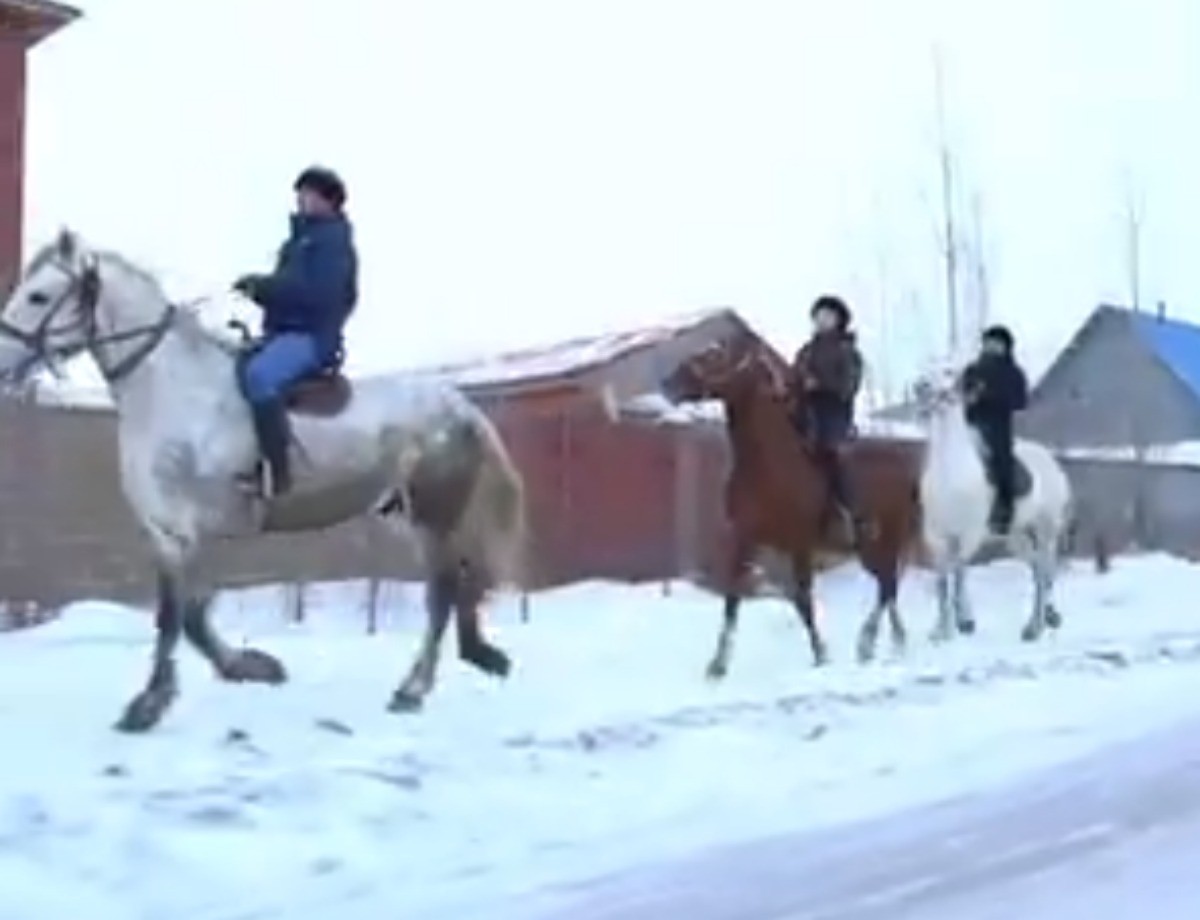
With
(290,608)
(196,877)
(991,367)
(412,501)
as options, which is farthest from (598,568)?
(196,877)

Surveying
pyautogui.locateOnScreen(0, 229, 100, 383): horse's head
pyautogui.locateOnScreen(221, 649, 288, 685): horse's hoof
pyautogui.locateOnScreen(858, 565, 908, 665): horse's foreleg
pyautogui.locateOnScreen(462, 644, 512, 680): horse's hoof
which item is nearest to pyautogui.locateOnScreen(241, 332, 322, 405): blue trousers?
pyautogui.locateOnScreen(0, 229, 100, 383): horse's head

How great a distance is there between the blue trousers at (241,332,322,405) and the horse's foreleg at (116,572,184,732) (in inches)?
39.5

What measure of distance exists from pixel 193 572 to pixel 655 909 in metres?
4.65

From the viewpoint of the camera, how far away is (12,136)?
99.9 feet

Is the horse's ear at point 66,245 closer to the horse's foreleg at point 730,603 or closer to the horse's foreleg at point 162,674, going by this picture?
the horse's foreleg at point 162,674

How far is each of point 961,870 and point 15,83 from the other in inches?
954

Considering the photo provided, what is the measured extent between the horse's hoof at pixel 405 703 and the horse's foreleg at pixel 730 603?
309cm

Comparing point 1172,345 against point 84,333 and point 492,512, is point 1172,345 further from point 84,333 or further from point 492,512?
point 84,333

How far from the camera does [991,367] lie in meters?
20.4

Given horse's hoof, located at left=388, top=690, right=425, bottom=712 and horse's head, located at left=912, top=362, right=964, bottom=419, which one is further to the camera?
horse's head, located at left=912, top=362, right=964, bottom=419

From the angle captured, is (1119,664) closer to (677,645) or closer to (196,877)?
(677,645)

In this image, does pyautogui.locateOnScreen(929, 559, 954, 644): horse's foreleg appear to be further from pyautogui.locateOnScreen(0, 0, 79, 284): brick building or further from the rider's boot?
pyautogui.locateOnScreen(0, 0, 79, 284): brick building

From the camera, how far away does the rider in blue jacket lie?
11.9 metres

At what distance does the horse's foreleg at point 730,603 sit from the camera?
15.4 metres
